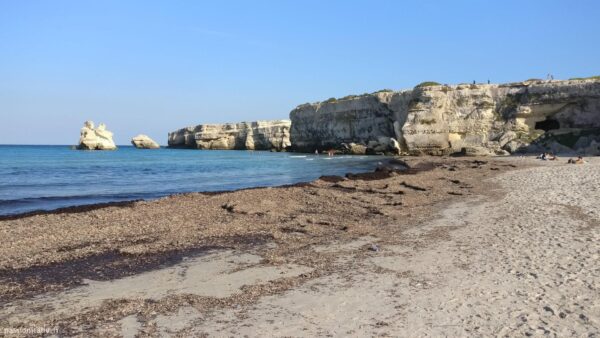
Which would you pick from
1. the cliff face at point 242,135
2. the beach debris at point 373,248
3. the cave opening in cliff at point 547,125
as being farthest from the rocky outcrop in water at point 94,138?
the beach debris at point 373,248

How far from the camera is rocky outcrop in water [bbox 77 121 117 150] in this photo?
368 feet

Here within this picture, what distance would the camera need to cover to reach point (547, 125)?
48.8 meters

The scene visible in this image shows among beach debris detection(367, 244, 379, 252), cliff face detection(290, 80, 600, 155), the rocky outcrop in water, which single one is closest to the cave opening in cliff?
cliff face detection(290, 80, 600, 155)

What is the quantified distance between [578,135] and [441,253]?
42792 millimetres

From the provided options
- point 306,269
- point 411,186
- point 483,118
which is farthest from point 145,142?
point 306,269

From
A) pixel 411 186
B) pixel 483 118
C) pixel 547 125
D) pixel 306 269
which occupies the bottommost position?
pixel 306 269

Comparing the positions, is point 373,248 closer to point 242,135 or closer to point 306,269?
point 306,269

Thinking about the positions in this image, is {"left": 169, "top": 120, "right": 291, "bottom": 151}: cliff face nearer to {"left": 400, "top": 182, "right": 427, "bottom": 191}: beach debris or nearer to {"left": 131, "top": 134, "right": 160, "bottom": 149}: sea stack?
{"left": 131, "top": 134, "right": 160, "bottom": 149}: sea stack

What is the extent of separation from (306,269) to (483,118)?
47.7 metres

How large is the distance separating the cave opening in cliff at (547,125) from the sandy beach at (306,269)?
3741 centimetres

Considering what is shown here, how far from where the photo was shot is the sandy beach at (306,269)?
5.54 metres

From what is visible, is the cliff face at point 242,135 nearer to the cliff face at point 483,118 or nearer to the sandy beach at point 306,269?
the cliff face at point 483,118

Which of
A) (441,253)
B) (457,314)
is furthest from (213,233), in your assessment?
(457,314)

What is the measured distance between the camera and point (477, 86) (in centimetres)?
5131
